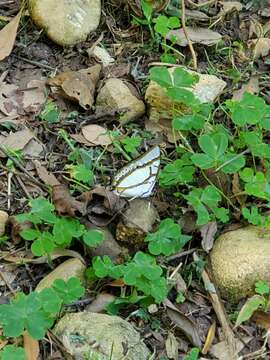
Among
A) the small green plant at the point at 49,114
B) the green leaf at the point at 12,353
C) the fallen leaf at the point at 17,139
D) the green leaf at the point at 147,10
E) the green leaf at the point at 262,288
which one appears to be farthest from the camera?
the green leaf at the point at 147,10

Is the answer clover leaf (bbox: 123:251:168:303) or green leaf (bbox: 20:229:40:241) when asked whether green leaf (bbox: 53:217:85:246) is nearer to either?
green leaf (bbox: 20:229:40:241)

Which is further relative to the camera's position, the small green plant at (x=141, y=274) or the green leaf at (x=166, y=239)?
the green leaf at (x=166, y=239)

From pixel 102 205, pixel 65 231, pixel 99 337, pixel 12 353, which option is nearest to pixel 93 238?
pixel 65 231

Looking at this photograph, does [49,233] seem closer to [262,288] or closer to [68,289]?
[68,289]

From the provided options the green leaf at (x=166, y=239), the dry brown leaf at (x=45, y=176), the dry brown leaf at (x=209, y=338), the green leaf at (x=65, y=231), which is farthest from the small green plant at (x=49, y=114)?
the dry brown leaf at (x=209, y=338)

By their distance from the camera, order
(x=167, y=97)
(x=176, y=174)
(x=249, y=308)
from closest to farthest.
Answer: (x=249, y=308)
(x=176, y=174)
(x=167, y=97)

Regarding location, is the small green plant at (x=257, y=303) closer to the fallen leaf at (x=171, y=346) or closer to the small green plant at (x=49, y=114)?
the fallen leaf at (x=171, y=346)
